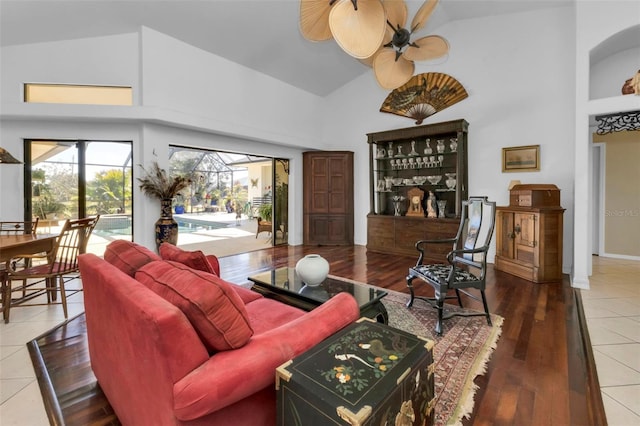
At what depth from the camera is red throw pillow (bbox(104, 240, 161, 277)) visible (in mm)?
1540

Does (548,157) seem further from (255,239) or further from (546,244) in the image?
(255,239)

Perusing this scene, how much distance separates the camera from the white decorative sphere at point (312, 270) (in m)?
2.35

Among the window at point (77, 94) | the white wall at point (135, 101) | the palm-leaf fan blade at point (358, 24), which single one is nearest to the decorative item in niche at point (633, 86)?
the palm-leaf fan blade at point (358, 24)

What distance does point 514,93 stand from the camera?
4805 millimetres

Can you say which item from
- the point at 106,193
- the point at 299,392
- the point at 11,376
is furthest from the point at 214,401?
the point at 106,193

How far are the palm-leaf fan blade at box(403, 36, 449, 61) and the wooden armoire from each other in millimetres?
3922

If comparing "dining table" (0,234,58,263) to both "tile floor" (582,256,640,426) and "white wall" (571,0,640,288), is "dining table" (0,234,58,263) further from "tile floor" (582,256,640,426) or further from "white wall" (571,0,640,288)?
"white wall" (571,0,640,288)

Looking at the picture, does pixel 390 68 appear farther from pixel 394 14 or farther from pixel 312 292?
pixel 312 292

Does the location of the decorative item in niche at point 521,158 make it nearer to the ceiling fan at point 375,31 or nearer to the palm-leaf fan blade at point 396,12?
the ceiling fan at point 375,31

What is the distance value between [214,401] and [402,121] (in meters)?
6.07

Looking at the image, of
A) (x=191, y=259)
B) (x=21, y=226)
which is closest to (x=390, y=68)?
(x=191, y=259)

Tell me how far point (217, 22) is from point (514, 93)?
4.81 m

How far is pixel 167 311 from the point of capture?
3.23ft

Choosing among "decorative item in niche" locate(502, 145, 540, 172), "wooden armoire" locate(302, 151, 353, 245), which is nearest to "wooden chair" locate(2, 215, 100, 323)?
"wooden armoire" locate(302, 151, 353, 245)
